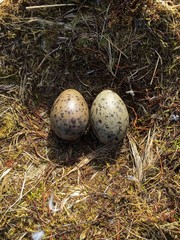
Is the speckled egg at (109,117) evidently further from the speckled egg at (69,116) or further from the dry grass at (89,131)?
the dry grass at (89,131)

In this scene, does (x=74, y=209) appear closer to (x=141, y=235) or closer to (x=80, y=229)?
(x=80, y=229)

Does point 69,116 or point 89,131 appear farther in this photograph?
point 89,131

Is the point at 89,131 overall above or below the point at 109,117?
below

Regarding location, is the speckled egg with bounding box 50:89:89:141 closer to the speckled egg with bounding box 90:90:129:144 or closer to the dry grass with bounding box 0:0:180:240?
the speckled egg with bounding box 90:90:129:144

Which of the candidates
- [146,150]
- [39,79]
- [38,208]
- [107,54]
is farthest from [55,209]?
[107,54]

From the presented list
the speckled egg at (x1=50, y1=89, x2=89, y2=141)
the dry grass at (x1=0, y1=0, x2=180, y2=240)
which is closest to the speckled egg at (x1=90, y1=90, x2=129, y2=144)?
the speckled egg at (x1=50, y1=89, x2=89, y2=141)

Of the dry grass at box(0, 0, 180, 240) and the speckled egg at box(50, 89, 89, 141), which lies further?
the speckled egg at box(50, 89, 89, 141)
